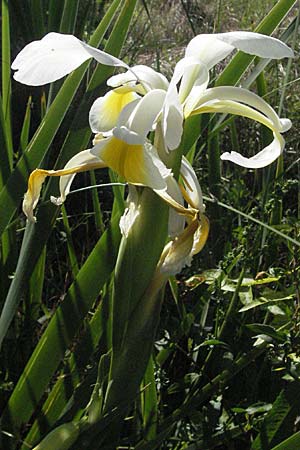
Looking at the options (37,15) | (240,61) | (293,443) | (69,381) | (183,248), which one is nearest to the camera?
(183,248)

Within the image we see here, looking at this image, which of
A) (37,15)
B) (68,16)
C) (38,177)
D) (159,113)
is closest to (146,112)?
(159,113)

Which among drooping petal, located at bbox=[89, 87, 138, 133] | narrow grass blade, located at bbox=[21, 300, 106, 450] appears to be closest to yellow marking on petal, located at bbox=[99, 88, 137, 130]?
drooping petal, located at bbox=[89, 87, 138, 133]

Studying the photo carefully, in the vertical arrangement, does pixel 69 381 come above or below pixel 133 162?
below

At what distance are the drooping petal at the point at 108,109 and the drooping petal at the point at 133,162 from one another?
2.7 inches

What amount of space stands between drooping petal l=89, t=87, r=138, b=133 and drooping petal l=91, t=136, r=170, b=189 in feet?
0.22

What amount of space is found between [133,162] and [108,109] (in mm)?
125

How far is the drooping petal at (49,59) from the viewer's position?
2.36ft

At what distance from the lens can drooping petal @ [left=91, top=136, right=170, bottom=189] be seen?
25.4 inches

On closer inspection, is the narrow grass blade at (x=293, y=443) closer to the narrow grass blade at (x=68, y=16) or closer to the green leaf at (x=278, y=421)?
the green leaf at (x=278, y=421)

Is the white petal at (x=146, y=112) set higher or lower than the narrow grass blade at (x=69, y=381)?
higher

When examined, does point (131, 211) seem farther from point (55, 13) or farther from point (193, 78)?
point (55, 13)

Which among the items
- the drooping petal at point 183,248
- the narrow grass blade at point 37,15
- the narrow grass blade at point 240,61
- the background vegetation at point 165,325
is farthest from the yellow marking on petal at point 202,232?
the narrow grass blade at point 37,15

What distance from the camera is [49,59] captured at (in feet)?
2.36

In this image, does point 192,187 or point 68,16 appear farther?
point 68,16
